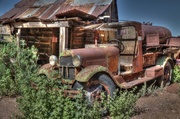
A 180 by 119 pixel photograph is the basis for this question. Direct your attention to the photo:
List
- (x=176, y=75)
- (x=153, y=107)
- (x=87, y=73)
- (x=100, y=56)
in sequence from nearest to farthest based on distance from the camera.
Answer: (x=87, y=73), (x=153, y=107), (x=100, y=56), (x=176, y=75)

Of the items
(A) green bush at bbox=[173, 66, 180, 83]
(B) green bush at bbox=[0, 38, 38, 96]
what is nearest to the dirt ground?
(B) green bush at bbox=[0, 38, 38, 96]

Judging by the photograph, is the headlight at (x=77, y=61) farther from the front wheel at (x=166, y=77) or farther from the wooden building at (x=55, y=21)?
the front wheel at (x=166, y=77)

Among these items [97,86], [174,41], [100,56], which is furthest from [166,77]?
[97,86]

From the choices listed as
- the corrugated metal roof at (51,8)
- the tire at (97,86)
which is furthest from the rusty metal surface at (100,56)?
the corrugated metal roof at (51,8)

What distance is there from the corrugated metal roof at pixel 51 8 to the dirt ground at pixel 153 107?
5892 mm

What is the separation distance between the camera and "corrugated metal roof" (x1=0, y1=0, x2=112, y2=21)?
40.3 ft

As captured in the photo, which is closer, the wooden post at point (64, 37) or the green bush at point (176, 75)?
the wooden post at point (64, 37)

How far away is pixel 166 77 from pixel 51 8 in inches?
358

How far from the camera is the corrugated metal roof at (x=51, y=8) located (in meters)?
12.3

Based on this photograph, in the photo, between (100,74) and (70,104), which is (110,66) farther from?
(70,104)

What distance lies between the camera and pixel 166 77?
8.27 meters

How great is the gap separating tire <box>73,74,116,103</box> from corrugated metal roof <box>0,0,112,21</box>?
6.35 meters

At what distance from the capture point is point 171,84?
8602mm

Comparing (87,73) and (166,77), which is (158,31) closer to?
(166,77)
